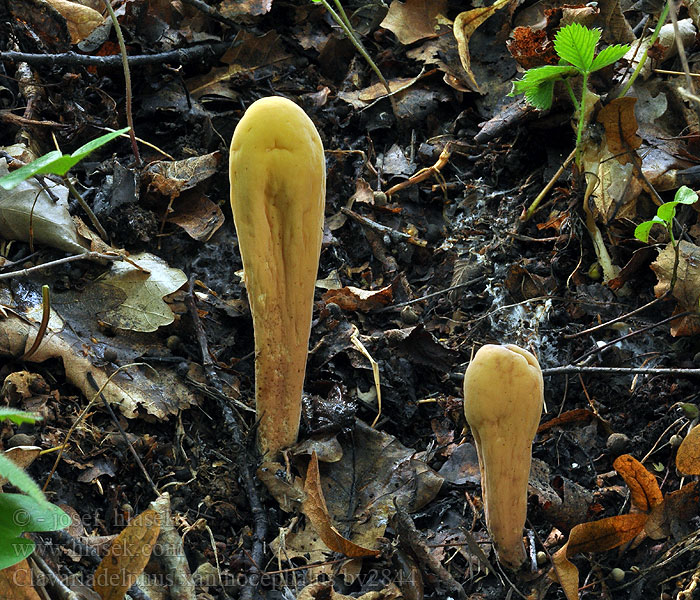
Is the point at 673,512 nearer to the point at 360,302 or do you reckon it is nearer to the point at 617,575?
the point at 617,575

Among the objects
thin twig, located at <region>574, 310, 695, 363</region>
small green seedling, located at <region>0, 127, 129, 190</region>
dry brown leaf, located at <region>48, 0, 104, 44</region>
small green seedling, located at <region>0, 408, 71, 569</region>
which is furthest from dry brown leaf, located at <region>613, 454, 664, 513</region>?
dry brown leaf, located at <region>48, 0, 104, 44</region>

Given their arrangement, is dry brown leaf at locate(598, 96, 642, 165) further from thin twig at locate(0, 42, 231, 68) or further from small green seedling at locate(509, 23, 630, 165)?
thin twig at locate(0, 42, 231, 68)

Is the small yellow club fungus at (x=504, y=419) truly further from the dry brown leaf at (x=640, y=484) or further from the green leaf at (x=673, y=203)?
the green leaf at (x=673, y=203)

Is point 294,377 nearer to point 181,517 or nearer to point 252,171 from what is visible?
point 181,517

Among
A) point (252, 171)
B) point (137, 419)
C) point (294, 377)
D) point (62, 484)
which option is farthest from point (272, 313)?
point (62, 484)

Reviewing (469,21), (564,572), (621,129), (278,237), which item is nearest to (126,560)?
(278,237)

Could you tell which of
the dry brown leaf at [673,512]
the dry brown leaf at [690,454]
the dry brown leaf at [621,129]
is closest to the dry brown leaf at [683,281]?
the dry brown leaf at [621,129]
